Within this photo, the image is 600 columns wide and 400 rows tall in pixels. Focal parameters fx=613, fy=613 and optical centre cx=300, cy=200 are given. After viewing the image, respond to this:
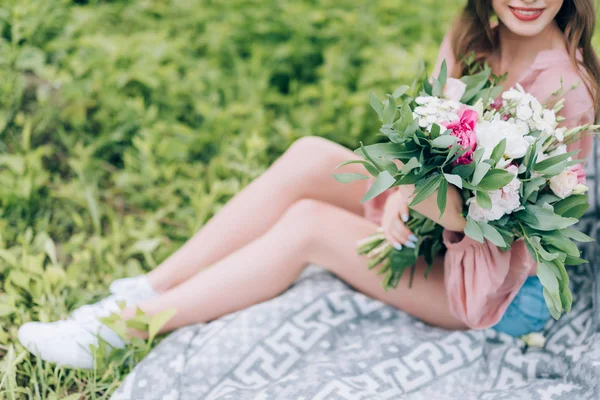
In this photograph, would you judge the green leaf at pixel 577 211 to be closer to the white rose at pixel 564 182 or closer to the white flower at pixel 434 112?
the white rose at pixel 564 182

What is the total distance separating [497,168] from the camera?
55.4 inches

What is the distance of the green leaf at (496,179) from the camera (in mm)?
1377

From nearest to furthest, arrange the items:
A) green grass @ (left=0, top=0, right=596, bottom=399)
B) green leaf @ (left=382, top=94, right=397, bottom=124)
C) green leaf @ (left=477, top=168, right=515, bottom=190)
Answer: green leaf @ (left=477, top=168, right=515, bottom=190) < green leaf @ (left=382, top=94, right=397, bottom=124) < green grass @ (left=0, top=0, right=596, bottom=399)

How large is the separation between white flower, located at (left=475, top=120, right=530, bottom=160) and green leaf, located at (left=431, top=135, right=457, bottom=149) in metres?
0.10

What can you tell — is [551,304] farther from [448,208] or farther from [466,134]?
[466,134]

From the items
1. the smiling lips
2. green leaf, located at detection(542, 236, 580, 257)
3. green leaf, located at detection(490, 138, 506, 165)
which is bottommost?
green leaf, located at detection(542, 236, 580, 257)

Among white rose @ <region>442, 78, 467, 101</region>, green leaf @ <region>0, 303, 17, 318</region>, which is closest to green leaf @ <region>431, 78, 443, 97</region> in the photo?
white rose @ <region>442, 78, 467, 101</region>

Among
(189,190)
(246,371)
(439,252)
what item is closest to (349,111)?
(189,190)

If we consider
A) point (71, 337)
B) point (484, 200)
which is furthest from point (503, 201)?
point (71, 337)

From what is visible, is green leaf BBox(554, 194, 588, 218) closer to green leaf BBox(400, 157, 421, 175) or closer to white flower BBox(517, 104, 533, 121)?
white flower BBox(517, 104, 533, 121)

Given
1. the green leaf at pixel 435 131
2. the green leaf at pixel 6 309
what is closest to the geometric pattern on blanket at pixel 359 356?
the green leaf at pixel 6 309

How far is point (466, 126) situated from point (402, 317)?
805 millimetres

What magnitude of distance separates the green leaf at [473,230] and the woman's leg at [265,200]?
67 centimetres

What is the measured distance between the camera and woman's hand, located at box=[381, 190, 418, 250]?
183 centimetres
